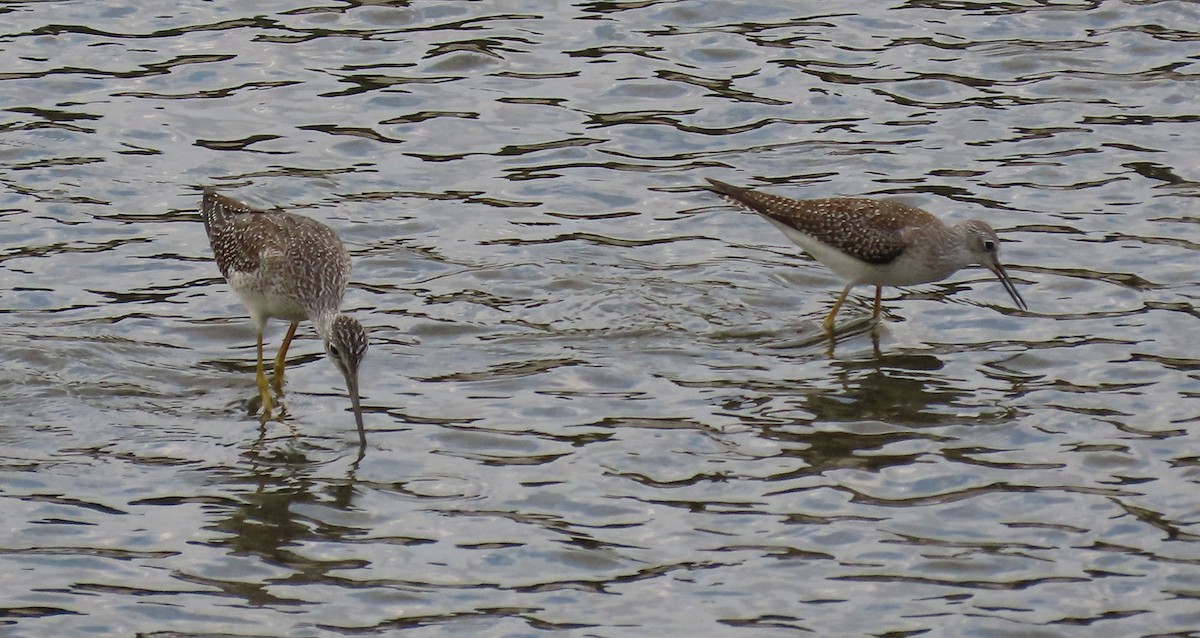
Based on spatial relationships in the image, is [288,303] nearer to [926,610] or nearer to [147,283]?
[147,283]

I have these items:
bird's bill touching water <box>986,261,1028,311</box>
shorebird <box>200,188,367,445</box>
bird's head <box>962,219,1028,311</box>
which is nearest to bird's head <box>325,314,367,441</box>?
shorebird <box>200,188,367,445</box>

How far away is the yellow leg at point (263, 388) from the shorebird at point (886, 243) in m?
4.04

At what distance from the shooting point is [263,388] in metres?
12.4

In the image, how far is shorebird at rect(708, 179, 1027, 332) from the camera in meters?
13.5

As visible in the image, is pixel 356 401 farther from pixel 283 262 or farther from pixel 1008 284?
pixel 1008 284

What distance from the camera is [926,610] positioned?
9.61 m

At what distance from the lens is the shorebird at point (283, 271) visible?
40.5 ft

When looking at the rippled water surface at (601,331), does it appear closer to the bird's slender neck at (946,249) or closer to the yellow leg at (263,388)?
the yellow leg at (263,388)

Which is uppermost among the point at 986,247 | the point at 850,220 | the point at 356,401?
the point at 850,220

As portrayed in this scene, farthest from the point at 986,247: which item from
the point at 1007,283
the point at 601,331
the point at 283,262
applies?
the point at 283,262

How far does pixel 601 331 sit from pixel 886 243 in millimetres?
2160

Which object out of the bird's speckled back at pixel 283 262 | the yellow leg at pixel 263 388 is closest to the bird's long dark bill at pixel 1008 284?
the bird's speckled back at pixel 283 262

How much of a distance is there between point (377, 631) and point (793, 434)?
3.51 m

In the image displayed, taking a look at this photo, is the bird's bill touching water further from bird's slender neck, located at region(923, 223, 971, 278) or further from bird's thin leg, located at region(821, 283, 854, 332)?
bird's thin leg, located at region(821, 283, 854, 332)
